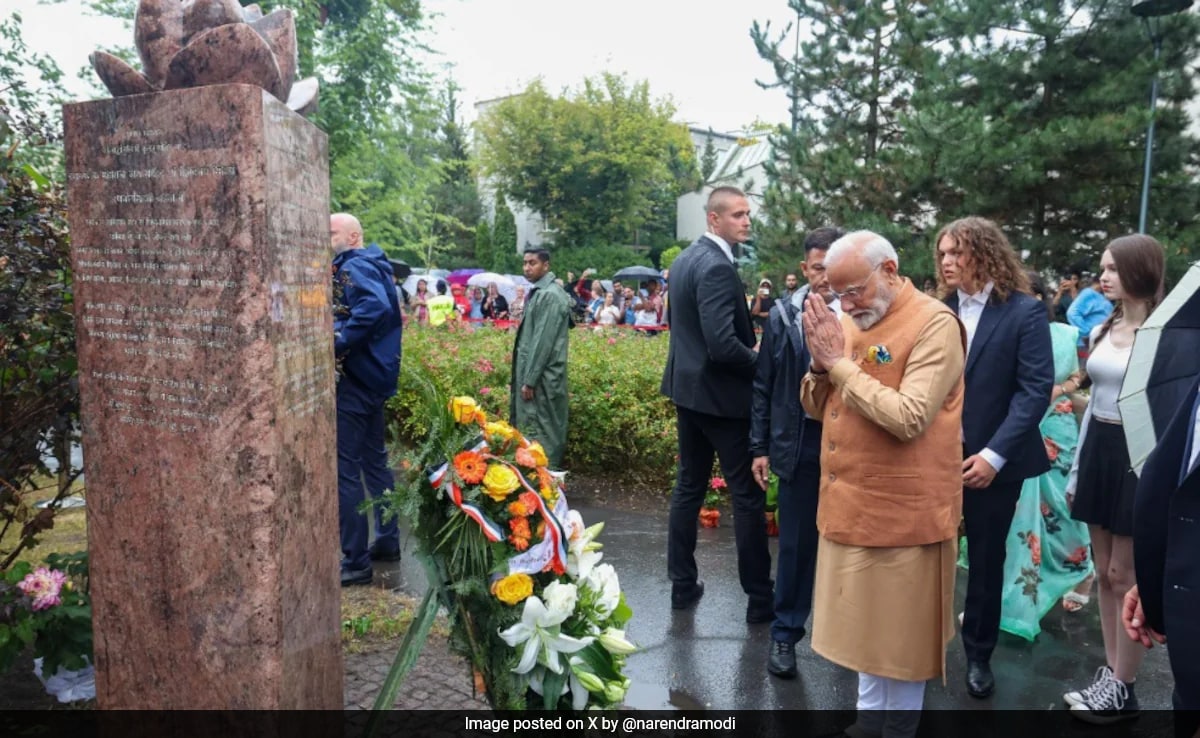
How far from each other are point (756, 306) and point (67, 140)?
37.3ft

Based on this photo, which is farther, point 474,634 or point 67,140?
point 474,634

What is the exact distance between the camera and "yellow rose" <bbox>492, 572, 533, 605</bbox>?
292 centimetres

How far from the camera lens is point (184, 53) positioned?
268 cm

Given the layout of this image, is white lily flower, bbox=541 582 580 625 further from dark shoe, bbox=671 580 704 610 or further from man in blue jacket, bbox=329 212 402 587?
Result: man in blue jacket, bbox=329 212 402 587

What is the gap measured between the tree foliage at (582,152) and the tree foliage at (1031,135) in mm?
32358

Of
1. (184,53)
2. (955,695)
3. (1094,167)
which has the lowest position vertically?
(955,695)

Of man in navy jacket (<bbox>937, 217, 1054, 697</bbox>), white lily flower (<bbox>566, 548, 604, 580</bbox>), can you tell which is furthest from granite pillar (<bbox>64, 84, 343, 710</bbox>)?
man in navy jacket (<bbox>937, 217, 1054, 697</bbox>)

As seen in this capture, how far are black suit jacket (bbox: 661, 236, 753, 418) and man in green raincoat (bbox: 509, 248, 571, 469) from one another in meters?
1.68

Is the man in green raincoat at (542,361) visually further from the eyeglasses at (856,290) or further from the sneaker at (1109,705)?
the sneaker at (1109,705)

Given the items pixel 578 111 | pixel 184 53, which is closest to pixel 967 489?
pixel 184 53

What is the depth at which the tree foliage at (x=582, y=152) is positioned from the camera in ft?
143

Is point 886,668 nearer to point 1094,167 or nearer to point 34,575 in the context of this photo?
point 34,575

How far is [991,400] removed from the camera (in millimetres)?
3914

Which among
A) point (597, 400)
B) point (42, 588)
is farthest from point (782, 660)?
point (597, 400)
